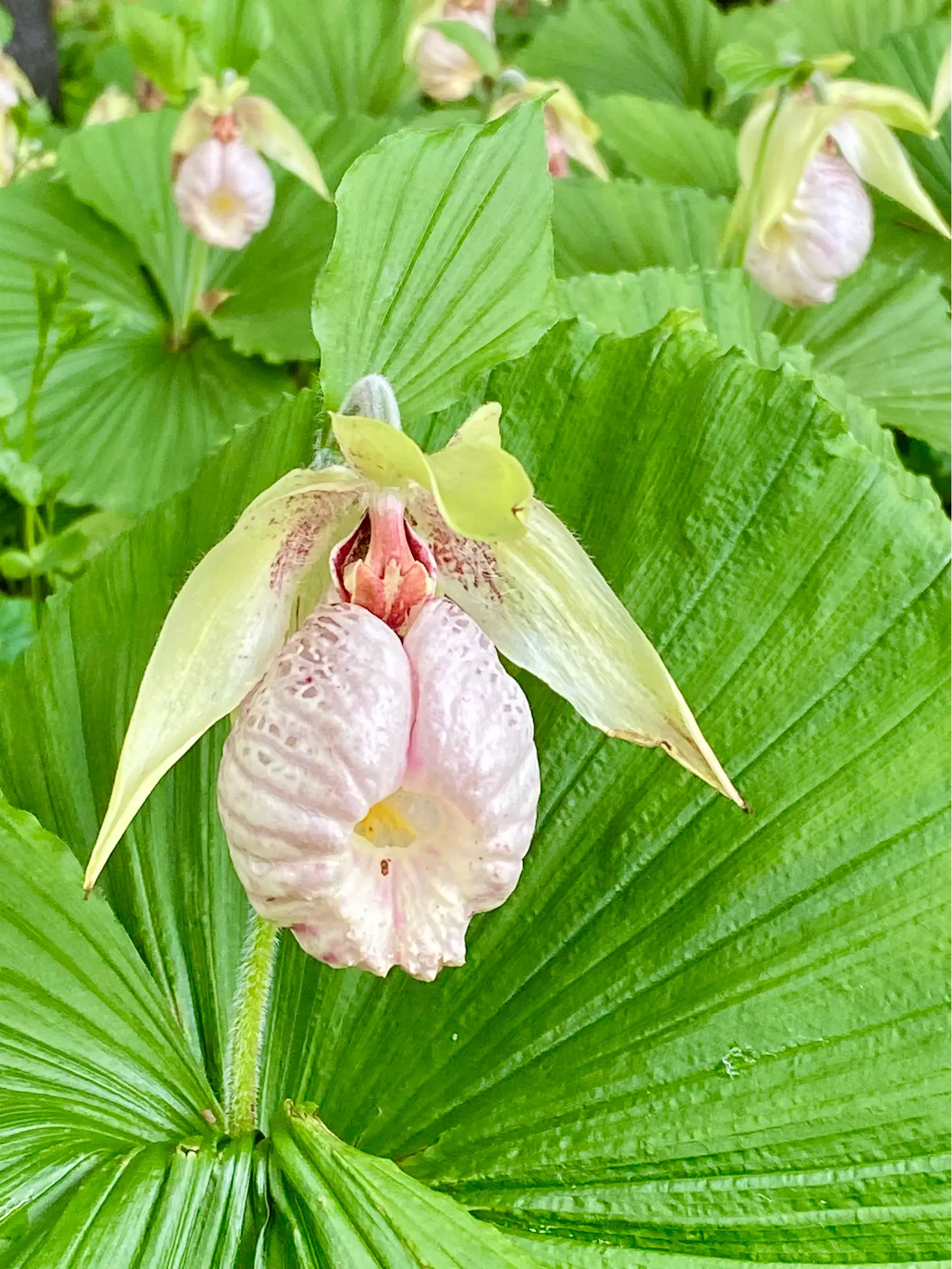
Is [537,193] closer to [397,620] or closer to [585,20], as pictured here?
[397,620]

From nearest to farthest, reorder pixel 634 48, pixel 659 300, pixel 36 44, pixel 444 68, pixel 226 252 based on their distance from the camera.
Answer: pixel 659 300, pixel 226 252, pixel 444 68, pixel 36 44, pixel 634 48

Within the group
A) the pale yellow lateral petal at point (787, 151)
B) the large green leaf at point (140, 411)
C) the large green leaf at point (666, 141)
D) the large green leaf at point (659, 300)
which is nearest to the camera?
the large green leaf at point (659, 300)

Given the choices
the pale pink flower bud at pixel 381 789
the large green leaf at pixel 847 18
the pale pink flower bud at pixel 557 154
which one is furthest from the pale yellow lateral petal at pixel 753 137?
the large green leaf at pixel 847 18

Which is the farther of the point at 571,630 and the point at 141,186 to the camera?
the point at 141,186

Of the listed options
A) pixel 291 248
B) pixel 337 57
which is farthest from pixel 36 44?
pixel 291 248

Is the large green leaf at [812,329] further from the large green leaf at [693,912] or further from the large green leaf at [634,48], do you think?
the large green leaf at [634,48]

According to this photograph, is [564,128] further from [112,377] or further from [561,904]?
[561,904]

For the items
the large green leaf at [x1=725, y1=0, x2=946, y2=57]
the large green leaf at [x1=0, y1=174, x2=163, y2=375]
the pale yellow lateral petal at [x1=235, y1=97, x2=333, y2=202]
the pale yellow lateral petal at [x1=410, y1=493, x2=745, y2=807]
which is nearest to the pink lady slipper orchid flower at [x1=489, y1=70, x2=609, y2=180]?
the pale yellow lateral petal at [x1=235, y1=97, x2=333, y2=202]

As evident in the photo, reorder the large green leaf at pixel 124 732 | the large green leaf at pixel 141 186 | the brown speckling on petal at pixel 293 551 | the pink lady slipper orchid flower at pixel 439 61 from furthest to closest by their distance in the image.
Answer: the pink lady slipper orchid flower at pixel 439 61
the large green leaf at pixel 141 186
the large green leaf at pixel 124 732
the brown speckling on petal at pixel 293 551
